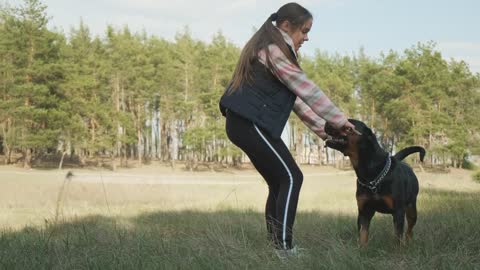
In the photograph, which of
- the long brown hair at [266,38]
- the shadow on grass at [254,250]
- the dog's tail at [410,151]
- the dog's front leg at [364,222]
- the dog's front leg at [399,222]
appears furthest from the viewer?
the dog's tail at [410,151]

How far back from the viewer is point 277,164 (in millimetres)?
3883

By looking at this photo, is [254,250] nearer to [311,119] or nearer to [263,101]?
[263,101]

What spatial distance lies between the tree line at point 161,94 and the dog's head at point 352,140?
3617 cm

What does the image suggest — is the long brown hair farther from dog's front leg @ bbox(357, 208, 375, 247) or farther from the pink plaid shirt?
dog's front leg @ bbox(357, 208, 375, 247)

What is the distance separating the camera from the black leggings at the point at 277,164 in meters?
3.82

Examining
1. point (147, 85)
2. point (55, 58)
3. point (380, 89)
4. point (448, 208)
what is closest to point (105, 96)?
point (147, 85)

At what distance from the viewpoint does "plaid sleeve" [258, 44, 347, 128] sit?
3660mm

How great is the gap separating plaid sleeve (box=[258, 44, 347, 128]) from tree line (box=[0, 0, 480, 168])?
36542 millimetres

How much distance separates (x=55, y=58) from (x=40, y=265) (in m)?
41.3

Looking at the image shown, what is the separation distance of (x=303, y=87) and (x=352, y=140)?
3.34ft

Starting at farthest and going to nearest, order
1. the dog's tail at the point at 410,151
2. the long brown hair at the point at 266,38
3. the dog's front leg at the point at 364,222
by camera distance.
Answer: the dog's tail at the point at 410,151, the dog's front leg at the point at 364,222, the long brown hair at the point at 266,38

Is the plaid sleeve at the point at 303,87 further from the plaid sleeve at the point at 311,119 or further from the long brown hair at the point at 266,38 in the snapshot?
the plaid sleeve at the point at 311,119

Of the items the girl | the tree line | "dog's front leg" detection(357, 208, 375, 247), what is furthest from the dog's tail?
the tree line

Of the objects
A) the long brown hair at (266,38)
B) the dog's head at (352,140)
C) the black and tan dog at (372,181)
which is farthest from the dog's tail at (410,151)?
the long brown hair at (266,38)
